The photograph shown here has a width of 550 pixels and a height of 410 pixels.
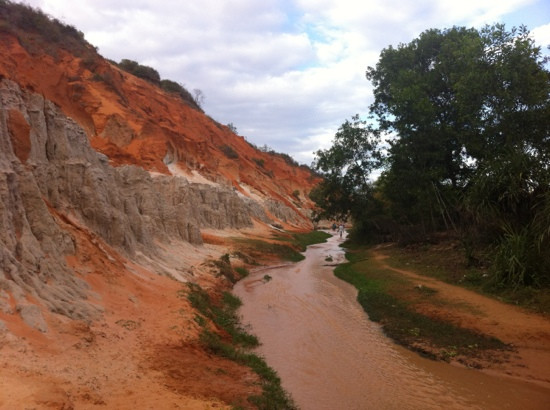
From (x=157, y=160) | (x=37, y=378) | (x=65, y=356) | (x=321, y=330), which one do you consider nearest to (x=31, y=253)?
(x=65, y=356)

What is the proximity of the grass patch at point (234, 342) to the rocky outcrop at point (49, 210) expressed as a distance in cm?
276

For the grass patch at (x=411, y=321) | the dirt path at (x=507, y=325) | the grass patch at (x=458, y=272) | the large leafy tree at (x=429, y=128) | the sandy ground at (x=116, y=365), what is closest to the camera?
the sandy ground at (x=116, y=365)

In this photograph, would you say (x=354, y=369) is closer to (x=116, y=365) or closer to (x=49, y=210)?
(x=116, y=365)

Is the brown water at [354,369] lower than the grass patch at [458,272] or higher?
lower

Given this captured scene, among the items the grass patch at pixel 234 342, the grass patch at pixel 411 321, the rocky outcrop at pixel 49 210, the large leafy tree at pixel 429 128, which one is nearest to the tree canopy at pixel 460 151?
the large leafy tree at pixel 429 128

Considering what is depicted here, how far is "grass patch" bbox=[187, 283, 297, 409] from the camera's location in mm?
7383

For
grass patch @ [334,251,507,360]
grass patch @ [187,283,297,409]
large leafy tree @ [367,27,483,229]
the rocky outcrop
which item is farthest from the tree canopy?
the rocky outcrop

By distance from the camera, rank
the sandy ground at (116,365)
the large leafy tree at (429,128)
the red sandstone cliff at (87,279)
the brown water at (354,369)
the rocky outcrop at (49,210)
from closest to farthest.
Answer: the sandy ground at (116,365) → the red sandstone cliff at (87,279) → the brown water at (354,369) → the rocky outcrop at (49,210) → the large leafy tree at (429,128)

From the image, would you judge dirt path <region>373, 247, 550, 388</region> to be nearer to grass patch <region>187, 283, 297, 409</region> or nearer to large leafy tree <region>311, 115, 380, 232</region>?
grass patch <region>187, 283, 297, 409</region>

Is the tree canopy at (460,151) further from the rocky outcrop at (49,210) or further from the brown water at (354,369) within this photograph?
the rocky outcrop at (49,210)

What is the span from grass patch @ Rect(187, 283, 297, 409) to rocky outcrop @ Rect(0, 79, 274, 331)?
2.76 m

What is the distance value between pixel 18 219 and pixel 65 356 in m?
4.08

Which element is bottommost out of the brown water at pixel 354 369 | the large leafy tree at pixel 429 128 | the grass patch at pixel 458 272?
the brown water at pixel 354 369

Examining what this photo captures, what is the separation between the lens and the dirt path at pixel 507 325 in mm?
8984
